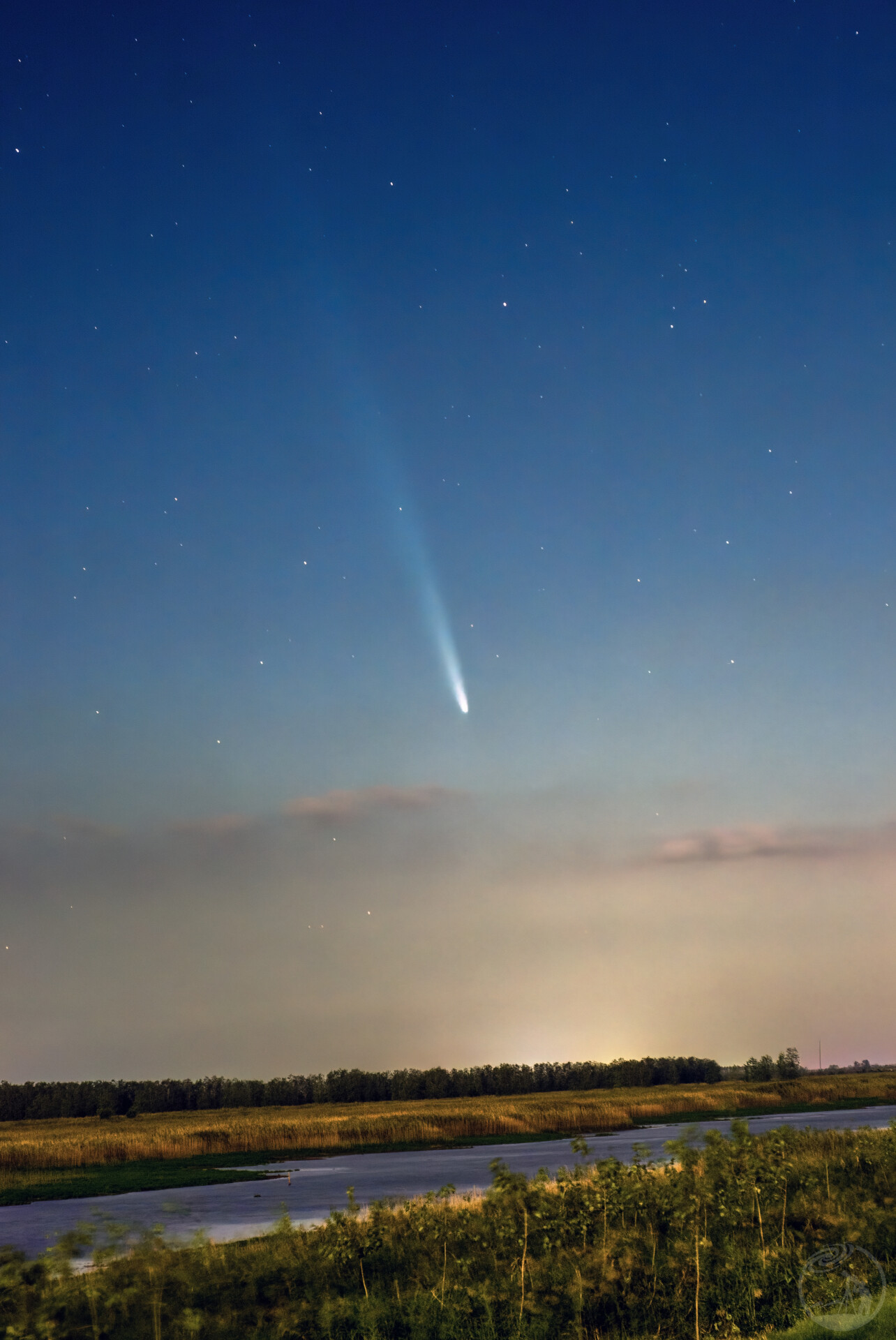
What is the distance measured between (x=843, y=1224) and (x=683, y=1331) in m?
6.26

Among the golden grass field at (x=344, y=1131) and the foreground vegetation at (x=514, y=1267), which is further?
the golden grass field at (x=344, y=1131)

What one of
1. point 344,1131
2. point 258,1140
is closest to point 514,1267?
point 258,1140

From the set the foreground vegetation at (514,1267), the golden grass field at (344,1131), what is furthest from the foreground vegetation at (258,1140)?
the foreground vegetation at (514,1267)

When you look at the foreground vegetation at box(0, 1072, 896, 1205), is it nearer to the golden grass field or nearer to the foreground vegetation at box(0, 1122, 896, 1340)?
the golden grass field

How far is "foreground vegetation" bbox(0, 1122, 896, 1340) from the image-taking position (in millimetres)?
15086

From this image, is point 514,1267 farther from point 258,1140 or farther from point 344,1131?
point 344,1131

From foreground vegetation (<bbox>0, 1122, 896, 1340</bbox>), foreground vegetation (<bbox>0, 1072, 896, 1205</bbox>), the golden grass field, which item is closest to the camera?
foreground vegetation (<bbox>0, 1122, 896, 1340</bbox>)

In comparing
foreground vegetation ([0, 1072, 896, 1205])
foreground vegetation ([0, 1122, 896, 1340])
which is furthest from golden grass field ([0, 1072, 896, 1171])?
foreground vegetation ([0, 1122, 896, 1340])

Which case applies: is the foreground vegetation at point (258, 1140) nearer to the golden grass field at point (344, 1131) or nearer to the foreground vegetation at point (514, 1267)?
the golden grass field at point (344, 1131)

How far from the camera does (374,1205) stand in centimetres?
1955

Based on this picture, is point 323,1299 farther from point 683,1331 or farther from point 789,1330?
point 789,1330

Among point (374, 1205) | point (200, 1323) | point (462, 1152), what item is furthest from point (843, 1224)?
point (462, 1152)

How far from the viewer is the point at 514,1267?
17.2m

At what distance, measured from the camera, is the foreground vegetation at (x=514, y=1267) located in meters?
15.1
